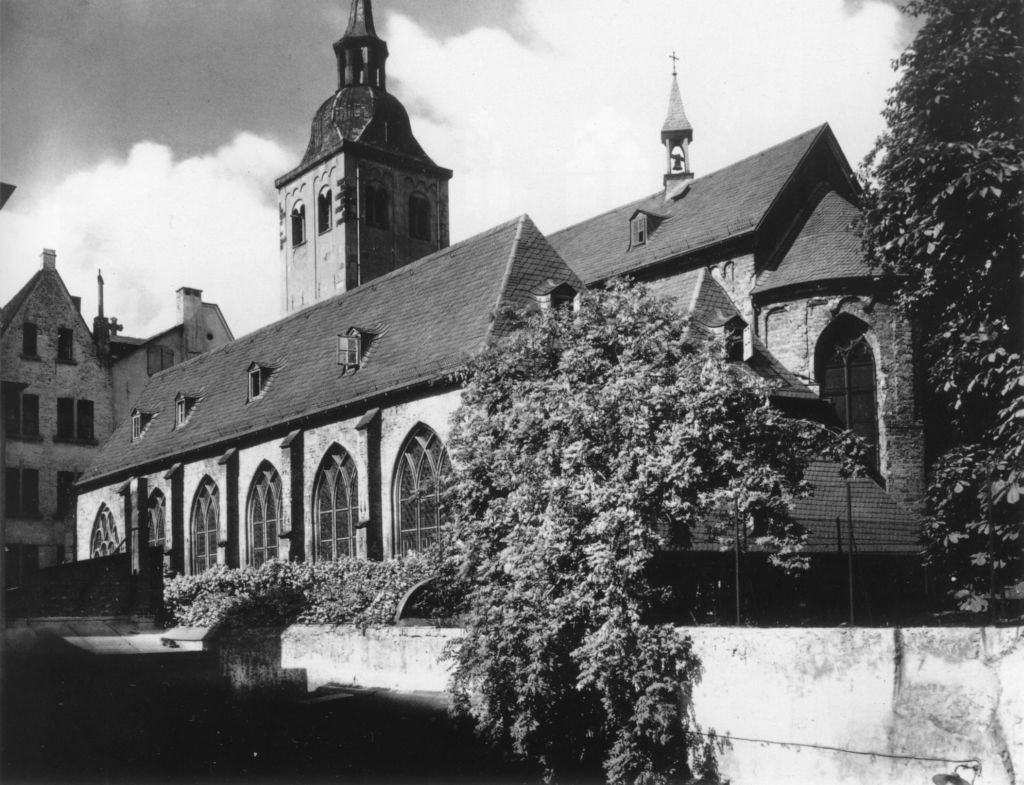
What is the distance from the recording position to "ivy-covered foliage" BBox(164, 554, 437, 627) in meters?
20.1

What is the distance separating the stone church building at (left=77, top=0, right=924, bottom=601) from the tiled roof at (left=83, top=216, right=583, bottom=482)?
8 cm

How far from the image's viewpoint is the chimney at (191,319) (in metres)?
47.4

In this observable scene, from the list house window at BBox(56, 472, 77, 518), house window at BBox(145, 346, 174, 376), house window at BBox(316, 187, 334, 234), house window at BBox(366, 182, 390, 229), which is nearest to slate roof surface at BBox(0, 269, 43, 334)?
house window at BBox(145, 346, 174, 376)

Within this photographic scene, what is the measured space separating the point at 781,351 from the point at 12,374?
28.6m

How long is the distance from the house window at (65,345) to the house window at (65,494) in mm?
4531

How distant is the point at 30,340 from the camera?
42.1 m

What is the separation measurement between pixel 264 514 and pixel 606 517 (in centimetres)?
1926

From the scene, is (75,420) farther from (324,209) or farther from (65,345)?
(324,209)

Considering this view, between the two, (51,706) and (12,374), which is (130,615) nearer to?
(51,706)

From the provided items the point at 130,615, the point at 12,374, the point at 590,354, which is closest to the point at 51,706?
the point at 590,354

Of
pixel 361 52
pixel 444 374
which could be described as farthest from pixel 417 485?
pixel 361 52

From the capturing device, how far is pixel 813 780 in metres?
10.4

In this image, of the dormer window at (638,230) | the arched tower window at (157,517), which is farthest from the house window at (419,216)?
the arched tower window at (157,517)

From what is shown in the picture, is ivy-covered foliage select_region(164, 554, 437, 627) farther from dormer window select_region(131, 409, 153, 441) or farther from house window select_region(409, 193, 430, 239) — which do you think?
house window select_region(409, 193, 430, 239)
